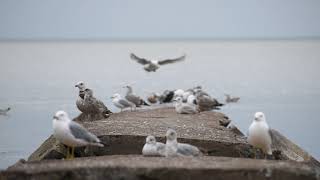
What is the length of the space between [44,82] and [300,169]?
33754 millimetres

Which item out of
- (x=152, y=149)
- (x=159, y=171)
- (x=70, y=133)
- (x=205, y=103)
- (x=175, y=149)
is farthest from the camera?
(x=205, y=103)

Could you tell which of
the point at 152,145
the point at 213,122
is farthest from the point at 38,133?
the point at 152,145

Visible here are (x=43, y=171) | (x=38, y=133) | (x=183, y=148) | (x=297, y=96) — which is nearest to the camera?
(x=43, y=171)

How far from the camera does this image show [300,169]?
8531 millimetres

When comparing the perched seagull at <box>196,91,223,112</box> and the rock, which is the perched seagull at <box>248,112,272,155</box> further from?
the perched seagull at <box>196,91,223,112</box>

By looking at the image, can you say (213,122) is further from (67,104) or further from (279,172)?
(67,104)

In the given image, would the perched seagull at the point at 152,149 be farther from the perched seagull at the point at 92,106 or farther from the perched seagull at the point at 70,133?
the perched seagull at the point at 92,106

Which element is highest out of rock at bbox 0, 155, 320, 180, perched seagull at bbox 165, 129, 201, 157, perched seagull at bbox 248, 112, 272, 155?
perched seagull at bbox 248, 112, 272, 155

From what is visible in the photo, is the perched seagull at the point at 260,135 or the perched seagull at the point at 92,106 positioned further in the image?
the perched seagull at the point at 92,106

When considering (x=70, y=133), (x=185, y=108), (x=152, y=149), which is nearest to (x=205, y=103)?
(x=185, y=108)

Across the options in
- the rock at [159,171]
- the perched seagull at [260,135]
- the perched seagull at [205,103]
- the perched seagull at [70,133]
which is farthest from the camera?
the perched seagull at [205,103]

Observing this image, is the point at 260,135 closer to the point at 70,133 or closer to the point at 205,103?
the point at 70,133

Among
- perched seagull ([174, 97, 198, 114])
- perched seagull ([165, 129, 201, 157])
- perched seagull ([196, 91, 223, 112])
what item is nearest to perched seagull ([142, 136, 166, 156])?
perched seagull ([165, 129, 201, 157])

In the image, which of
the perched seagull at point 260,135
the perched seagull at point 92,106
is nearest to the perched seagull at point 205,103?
the perched seagull at point 92,106
